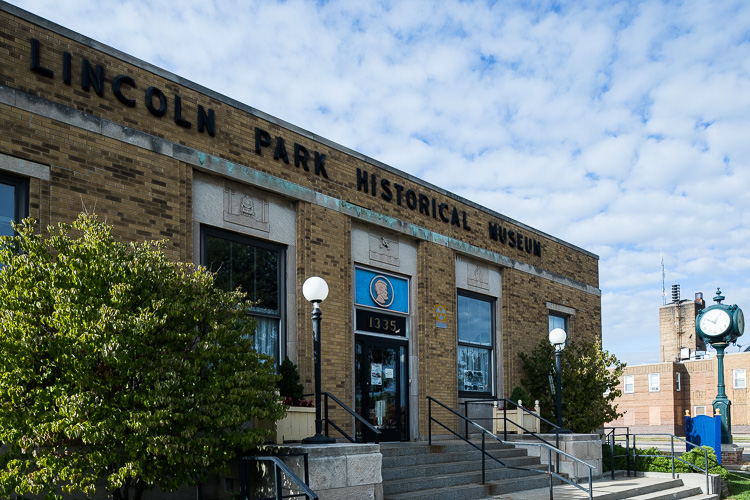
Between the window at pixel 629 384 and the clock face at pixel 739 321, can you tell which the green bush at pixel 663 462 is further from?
the window at pixel 629 384

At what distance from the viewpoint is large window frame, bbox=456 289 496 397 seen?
16969 mm

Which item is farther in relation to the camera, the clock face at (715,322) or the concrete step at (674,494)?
the clock face at (715,322)

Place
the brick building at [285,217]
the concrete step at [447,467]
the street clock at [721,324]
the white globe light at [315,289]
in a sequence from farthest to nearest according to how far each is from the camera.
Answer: the street clock at [721,324]
the concrete step at [447,467]
the white globe light at [315,289]
the brick building at [285,217]

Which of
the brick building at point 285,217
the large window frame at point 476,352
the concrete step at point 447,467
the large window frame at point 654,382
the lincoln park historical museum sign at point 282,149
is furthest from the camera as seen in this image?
the large window frame at point 654,382

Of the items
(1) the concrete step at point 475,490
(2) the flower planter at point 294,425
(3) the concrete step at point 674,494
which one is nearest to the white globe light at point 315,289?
(2) the flower planter at point 294,425

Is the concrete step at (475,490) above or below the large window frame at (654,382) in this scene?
above

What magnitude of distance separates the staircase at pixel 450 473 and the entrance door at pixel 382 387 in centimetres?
158

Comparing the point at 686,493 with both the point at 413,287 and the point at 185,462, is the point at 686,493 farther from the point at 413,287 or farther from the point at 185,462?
the point at 185,462

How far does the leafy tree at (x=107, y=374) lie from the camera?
7.07m

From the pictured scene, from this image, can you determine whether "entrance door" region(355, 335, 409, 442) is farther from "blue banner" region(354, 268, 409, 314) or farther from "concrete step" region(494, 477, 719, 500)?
"concrete step" region(494, 477, 719, 500)

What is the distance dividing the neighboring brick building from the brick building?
39434 millimetres

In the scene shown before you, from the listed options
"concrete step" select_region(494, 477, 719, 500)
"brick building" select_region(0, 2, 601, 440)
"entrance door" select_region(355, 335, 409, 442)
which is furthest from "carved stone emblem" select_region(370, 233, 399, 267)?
"concrete step" select_region(494, 477, 719, 500)

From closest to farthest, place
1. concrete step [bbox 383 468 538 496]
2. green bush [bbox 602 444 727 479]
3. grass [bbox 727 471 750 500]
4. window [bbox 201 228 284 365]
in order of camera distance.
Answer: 1. concrete step [bbox 383 468 538 496]
2. window [bbox 201 228 284 365]
3. grass [bbox 727 471 750 500]
4. green bush [bbox 602 444 727 479]

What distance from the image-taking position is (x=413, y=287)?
51.2 feet
